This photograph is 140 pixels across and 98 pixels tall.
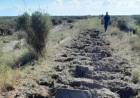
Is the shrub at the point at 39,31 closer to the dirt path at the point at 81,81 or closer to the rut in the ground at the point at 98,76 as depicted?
the rut in the ground at the point at 98,76

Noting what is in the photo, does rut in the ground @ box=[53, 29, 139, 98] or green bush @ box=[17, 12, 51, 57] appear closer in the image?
rut in the ground @ box=[53, 29, 139, 98]

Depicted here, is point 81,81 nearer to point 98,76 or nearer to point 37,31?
point 98,76

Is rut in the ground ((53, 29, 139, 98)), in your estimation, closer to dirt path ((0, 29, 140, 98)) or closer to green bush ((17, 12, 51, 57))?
dirt path ((0, 29, 140, 98))

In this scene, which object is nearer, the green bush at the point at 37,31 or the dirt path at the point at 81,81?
the dirt path at the point at 81,81

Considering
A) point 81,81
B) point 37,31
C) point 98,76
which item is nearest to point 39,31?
point 37,31

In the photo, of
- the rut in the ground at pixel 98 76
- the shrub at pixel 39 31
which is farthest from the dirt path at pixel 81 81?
the shrub at pixel 39 31

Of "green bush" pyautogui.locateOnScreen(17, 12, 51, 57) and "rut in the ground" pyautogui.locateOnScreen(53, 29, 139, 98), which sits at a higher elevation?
"green bush" pyautogui.locateOnScreen(17, 12, 51, 57)

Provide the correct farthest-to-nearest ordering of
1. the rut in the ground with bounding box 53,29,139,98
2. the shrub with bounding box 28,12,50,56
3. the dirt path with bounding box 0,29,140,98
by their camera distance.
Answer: the shrub with bounding box 28,12,50,56 → the rut in the ground with bounding box 53,29,139,98 → the dirt path with bounding box 0,29,140,98

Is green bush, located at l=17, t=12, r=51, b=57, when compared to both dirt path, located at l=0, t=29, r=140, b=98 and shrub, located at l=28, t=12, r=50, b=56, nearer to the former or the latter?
shrub, located at l=28, t=12, r=50, b=56

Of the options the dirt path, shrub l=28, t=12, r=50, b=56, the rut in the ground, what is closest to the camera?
the dirt path

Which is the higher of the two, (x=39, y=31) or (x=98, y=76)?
(x=39, y=31)

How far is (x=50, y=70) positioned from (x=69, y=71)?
0.93 metres

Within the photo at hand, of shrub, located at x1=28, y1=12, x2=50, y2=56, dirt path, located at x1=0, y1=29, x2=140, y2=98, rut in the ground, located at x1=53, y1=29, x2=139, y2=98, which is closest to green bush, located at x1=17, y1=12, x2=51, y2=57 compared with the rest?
shrub, located at x1=28, y1=12, x2=50, y2=56

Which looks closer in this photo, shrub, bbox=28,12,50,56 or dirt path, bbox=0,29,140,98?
dirt path, bbox=0,29,140,98
